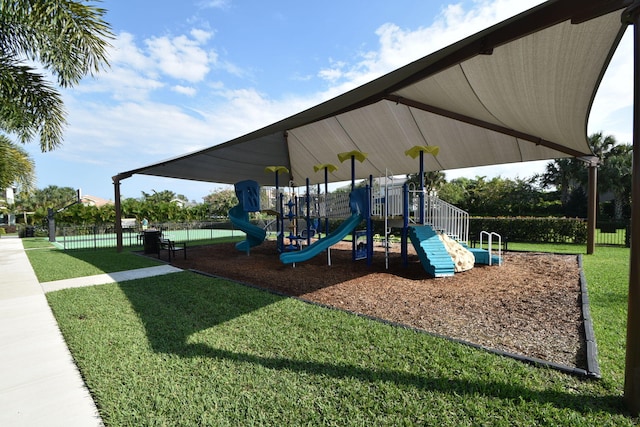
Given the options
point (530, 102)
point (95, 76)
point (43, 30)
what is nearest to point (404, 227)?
point (530, 102)

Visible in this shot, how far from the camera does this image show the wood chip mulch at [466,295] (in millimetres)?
3744

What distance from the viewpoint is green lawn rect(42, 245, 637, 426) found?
94.0 inches

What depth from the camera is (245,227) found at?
11.8 m

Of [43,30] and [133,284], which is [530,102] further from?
[43,30]

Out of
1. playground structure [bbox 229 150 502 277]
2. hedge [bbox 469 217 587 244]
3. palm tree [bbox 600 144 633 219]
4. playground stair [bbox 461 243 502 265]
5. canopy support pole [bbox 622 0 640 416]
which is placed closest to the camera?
canopy support pole [bbox 622 0 640 416]

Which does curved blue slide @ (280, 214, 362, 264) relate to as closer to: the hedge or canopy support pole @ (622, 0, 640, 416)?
canopy support pole @ (622, 0, 640, 416)

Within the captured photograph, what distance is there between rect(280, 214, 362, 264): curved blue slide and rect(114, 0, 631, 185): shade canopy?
72.5 inches

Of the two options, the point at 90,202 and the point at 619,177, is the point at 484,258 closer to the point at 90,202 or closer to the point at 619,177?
the point at 619,177

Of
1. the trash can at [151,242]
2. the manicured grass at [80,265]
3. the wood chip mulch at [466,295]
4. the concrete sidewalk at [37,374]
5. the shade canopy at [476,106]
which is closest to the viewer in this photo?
the concrete sidewalk at [37,374]

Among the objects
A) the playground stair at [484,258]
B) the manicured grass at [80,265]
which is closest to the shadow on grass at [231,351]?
the manicured grass at [80,265]

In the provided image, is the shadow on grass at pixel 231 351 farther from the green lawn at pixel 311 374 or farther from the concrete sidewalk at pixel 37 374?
the concrete sidewalk at pixel 37 374

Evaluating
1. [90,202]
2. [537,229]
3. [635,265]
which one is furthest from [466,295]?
[90,202]

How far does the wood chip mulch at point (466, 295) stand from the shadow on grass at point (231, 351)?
27.4 inches

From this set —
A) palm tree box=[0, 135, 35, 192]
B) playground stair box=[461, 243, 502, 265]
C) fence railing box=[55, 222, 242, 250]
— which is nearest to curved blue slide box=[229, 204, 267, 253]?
playground stair box=[461, 243, 502, 265]
